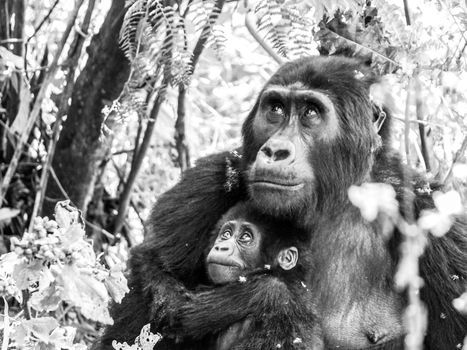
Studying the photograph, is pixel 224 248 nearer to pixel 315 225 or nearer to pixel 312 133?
pixel 315 225

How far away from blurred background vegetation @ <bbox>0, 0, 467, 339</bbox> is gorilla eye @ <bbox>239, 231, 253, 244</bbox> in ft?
2.88

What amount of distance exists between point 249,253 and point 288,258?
7.6 inches

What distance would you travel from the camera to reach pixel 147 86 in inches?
223

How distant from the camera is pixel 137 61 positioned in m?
A: 5.32

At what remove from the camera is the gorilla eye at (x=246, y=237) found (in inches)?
177

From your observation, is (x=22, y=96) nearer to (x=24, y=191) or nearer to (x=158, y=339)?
(x=24, y=191)

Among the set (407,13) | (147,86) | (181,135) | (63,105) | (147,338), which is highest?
(407,13)

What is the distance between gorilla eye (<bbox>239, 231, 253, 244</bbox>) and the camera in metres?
4.50

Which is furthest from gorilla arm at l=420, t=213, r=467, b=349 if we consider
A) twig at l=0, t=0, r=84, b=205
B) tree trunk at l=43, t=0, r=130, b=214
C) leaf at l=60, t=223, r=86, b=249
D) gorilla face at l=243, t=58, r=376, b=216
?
twig at l=0, t=0, r=84, b=205

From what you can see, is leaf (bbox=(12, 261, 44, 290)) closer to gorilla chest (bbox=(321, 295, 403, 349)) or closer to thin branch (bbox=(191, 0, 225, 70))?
gorilla chest (bbox=(321, 295, 403, 349))

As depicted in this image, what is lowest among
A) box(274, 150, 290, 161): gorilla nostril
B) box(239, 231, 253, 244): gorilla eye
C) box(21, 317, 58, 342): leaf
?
box(239, 231, 253, 244): gorilla eye

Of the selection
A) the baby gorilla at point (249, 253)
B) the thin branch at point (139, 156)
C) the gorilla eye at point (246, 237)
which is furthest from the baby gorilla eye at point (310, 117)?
the thin branch at point (139, 156)

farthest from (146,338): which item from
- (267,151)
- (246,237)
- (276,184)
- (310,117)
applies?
(310,117)

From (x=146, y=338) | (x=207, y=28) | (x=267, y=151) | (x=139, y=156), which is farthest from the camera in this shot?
(x=139, y=156)
